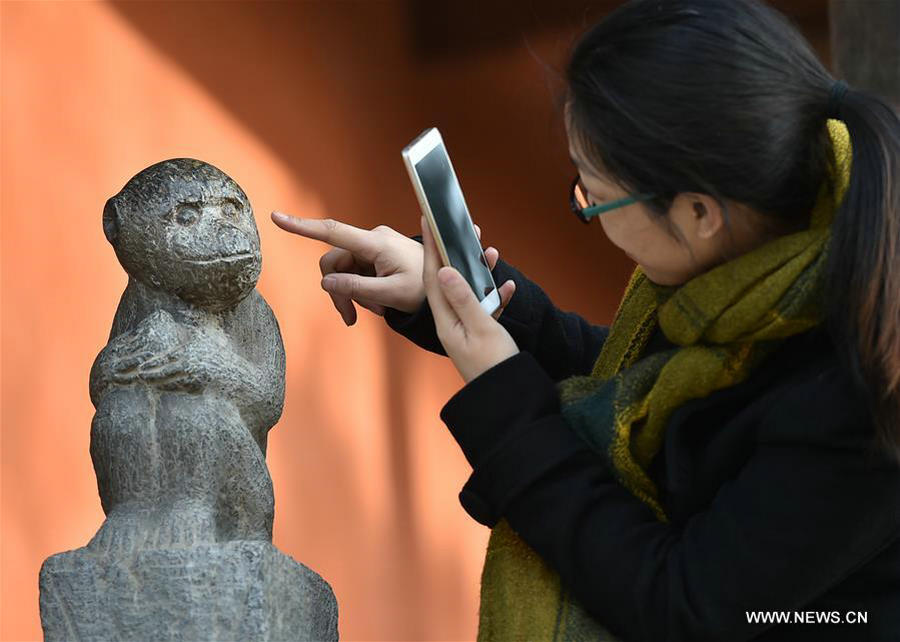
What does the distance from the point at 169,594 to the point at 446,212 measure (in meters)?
0.44

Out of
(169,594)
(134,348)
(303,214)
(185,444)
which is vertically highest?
(303,214)

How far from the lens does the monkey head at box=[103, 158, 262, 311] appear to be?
148 centimetres

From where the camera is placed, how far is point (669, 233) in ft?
3.90

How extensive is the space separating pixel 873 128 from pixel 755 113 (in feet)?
0.31

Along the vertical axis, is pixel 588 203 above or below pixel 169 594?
above

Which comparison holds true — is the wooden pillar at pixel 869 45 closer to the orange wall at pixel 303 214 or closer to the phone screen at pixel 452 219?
the orange wall at pixel 303 214

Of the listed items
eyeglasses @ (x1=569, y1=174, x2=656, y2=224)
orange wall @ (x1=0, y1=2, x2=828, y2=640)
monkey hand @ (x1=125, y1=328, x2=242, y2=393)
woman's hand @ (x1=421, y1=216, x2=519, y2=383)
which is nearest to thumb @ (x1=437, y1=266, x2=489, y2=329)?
woman's hand @ (x1=421, y1=216, x2=519, y2=383)

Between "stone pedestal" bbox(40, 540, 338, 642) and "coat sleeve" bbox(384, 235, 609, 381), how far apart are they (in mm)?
276

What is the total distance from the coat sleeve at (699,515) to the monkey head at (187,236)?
397mm

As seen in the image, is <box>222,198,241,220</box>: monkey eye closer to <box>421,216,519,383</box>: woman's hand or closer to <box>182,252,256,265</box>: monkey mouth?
<box>182,252,256,265</box>: monkey mouth

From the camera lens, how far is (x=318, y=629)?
1444 mm

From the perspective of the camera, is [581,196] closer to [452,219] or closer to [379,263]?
[452,219]

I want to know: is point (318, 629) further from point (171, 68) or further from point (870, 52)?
point (870, 52)

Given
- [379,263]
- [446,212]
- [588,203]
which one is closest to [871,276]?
[588,203]
